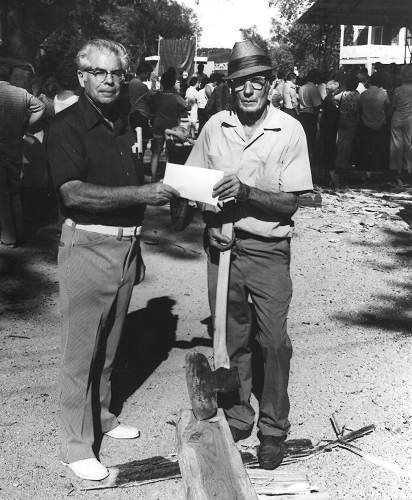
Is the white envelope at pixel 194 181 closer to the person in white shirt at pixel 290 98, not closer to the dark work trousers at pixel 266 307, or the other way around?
the dark work trousers at pixel 266 307

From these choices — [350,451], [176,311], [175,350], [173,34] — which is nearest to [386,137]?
[176,311]

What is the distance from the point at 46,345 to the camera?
5.36m

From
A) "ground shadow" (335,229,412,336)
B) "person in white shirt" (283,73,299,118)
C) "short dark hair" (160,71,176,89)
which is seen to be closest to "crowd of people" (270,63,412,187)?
"person in white shirt" (283,73,299,118)

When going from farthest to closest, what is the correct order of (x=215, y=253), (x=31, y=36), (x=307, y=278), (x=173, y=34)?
(x=173, y=34) < (x=31, y=36) < (x=307, y=278) < (x=215, y=253)

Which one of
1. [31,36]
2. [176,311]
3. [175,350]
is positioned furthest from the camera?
[31,36]

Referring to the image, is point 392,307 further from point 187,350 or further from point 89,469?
point 89,469

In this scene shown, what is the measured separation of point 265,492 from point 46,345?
240cm

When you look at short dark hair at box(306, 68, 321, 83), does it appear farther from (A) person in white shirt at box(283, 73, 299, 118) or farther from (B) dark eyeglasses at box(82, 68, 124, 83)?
(B) dark eyeglasses at box(82, 68, 124, 83)

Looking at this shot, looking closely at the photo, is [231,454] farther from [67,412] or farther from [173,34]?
[173,34]

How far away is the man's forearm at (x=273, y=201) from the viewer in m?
3.47

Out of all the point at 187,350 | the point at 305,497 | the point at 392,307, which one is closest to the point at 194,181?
the point at 305,497

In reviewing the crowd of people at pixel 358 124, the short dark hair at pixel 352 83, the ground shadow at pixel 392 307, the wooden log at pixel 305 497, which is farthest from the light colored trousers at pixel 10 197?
the short dark hair at pixel 352 83

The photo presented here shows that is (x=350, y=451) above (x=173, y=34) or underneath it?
underneath

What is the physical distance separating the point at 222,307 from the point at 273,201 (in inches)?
23.5
